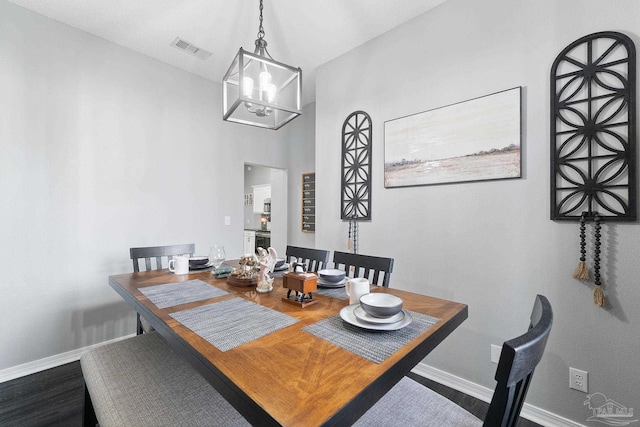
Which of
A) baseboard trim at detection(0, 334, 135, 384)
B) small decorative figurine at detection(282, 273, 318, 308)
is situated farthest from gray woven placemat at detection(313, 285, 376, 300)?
baseboard trim at detection(0, 334, 135, 384)

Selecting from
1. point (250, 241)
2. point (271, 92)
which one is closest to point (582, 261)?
point (271, 92)

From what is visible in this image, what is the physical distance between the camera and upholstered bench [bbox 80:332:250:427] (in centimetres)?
97

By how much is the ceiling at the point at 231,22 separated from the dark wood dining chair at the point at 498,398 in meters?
2.38

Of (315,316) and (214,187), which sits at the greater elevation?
(214,187)

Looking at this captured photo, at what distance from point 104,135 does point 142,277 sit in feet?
5.49

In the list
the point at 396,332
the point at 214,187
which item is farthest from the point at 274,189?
the point at 396,332

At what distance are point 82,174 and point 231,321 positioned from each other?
2.36 meters

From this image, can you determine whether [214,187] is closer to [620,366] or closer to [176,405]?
[176,405]

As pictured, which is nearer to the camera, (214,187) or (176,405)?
(176,405)

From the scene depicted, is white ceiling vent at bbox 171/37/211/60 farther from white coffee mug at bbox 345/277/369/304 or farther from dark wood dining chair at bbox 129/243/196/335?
white coffee mug at bbox 345/277/369/304

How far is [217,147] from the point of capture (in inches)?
135

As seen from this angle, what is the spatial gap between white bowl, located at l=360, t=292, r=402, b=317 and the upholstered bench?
59 centimetres

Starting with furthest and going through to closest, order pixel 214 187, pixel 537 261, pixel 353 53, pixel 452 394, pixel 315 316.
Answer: pixel 214 187, pixel 353 53, pixel 452 394, pixel 537 261, pixel 315 316

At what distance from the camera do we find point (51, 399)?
6.13 ft
